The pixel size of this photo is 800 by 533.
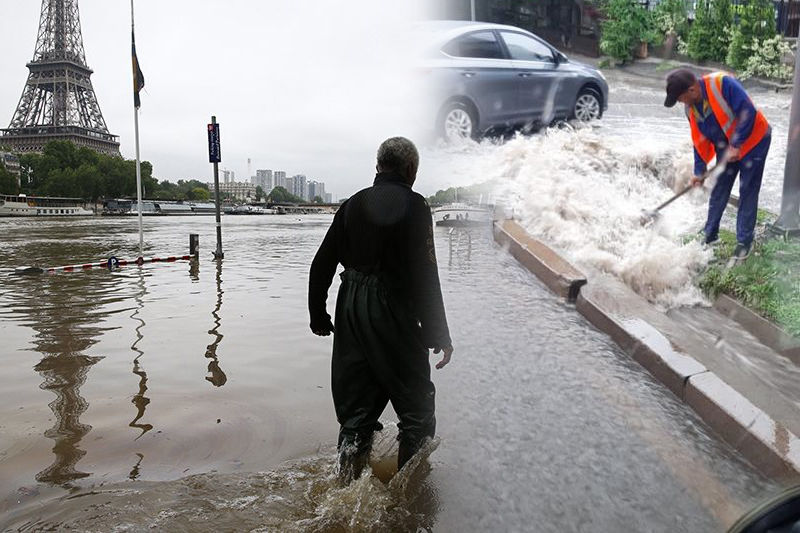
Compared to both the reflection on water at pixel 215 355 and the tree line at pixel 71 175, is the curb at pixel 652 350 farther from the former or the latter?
the tree line at pixel 71 175

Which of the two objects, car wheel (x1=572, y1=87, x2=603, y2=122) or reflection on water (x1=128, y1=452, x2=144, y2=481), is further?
car wheel (x1=572, y1=87, x2=603, y2=122)

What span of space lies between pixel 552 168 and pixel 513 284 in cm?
141

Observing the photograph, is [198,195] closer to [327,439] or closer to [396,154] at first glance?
[327,439]

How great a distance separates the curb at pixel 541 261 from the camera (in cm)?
493

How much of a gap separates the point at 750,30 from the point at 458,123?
1.78 metres

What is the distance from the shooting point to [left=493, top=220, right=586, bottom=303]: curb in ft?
16.2

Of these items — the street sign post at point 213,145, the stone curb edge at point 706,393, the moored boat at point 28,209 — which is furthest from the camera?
the moored boat at point 28,209

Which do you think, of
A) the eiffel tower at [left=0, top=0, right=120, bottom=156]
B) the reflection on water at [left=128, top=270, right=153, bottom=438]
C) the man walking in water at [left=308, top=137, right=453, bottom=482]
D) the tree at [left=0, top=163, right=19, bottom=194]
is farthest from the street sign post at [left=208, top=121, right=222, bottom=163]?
the eiffel tower at [left=0, top=0, right=120, bottom=156]

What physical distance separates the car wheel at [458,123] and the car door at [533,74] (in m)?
0.32

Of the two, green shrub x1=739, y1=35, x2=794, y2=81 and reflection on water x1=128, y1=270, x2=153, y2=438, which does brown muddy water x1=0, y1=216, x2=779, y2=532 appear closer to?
reflection on water x1=128, y1=270, x2=153, y2=438

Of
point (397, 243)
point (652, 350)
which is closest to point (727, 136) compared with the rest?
point (652, 350)

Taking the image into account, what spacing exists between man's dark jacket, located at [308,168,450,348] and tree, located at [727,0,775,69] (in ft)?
7.60

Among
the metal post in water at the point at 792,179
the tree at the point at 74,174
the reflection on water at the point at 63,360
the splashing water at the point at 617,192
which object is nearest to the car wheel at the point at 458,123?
the splashing water at the point at 617,192

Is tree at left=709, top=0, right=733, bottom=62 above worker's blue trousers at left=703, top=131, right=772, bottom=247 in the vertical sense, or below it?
above
